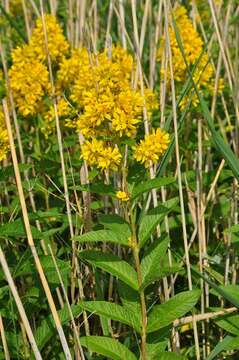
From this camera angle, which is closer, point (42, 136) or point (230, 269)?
point (230, 269)

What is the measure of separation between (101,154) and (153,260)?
1.06ft

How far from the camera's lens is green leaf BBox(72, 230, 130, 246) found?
163 centimetres

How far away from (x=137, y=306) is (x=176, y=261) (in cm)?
50

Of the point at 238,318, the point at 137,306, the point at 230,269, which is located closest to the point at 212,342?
the point at 230,269

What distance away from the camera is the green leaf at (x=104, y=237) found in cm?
163

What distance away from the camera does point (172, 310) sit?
1664mm

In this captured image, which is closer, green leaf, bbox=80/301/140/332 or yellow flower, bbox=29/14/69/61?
green leaf, bbox=80/301/140/332

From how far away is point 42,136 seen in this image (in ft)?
8.32

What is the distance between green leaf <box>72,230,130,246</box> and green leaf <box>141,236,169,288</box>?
0.33 feet

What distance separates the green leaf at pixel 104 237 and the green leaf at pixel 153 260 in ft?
0.33

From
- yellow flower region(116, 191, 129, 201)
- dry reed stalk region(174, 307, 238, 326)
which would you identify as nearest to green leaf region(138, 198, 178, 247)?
yellow flower region(116, 191, 129, 201)

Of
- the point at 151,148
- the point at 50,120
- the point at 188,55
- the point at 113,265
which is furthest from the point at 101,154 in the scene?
the point at 188,55

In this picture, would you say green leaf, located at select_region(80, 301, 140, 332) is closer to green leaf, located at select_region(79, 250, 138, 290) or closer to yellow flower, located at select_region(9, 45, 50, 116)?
green leaf, located at select_region(79, 250, 138, 290)

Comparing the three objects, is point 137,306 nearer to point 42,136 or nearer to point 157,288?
point 157,288
